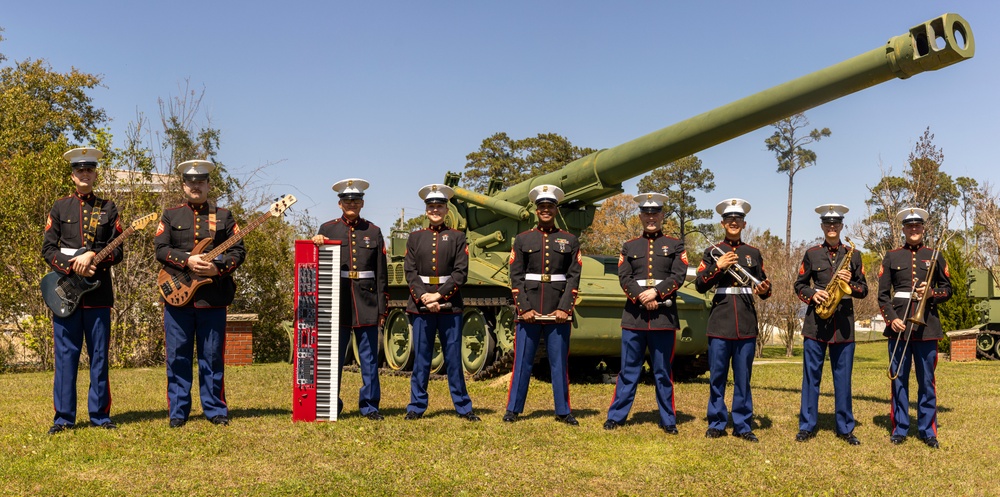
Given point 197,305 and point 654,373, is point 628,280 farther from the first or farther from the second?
point 197,305

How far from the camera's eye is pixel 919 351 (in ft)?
25.3

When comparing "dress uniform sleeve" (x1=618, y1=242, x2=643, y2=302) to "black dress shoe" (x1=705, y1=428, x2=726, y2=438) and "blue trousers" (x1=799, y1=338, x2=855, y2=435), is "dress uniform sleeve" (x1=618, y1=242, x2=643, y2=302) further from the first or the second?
"blue trousers" (x1=799, y1=338, x2=855, y2=435)

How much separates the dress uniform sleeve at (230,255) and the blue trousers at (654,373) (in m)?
3.24

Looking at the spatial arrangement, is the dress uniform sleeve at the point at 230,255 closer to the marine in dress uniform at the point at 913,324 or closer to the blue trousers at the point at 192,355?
the blue trousers at the point at 192,355

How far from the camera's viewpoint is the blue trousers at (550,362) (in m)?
8.20

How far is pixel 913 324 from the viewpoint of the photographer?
7688 millimetres

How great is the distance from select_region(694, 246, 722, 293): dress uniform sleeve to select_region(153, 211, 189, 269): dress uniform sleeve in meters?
4.10

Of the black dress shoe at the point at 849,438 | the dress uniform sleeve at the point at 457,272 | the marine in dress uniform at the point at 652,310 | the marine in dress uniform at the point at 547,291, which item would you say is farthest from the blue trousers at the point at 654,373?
the dress uniform sleeve at the point at 457,272

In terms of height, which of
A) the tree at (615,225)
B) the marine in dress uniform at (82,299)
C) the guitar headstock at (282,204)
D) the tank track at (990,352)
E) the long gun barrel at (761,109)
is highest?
the tree at (615,225)

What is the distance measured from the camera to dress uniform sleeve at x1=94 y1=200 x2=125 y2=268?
7379 mm

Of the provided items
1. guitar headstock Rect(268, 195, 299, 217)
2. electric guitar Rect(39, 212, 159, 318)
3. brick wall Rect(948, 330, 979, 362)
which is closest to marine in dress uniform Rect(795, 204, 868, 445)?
guitar headstock Rect(268, 195, 299, 217)

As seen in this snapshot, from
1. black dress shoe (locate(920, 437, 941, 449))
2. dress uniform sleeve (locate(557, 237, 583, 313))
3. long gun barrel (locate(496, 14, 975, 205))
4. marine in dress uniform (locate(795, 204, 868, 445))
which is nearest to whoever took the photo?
long gun barrel (locate(496, 14, 975, 205))

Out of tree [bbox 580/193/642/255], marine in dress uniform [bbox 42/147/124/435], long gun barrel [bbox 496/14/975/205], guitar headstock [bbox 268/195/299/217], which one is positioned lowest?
marine in dress uniform [bbox 42/147/124/435]

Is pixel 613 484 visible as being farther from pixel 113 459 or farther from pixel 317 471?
pixel 113 459
